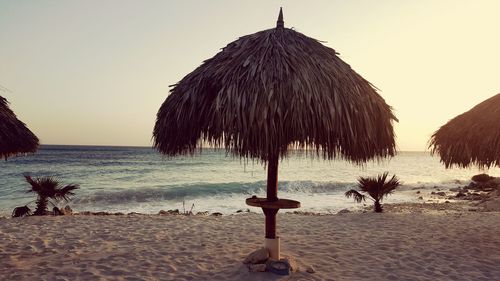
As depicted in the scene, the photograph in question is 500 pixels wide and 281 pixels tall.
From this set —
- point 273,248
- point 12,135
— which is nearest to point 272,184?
point 273,248

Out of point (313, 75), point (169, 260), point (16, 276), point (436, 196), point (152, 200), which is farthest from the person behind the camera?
point (436, 196)

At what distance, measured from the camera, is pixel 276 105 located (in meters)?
4.33

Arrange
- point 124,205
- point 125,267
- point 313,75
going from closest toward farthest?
point 313,75, point 125,267, point 124,205

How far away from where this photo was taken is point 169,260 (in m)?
6.09

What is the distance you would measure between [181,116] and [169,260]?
245cm

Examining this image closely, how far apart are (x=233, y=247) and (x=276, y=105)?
350 cm

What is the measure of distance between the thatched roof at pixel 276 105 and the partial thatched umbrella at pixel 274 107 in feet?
0.04

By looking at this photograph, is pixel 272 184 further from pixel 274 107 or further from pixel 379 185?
pixel 379 185

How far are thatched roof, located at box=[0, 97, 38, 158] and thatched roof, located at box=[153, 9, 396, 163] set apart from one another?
100 inches

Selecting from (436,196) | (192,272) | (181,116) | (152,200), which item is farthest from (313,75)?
(436,196)

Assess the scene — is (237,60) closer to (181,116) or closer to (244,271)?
(181,116)

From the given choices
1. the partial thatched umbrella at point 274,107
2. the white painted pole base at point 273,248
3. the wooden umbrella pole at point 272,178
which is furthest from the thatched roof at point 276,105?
the white painted pole base at point 273,248

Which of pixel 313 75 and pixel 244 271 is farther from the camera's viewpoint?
pixel 244 271

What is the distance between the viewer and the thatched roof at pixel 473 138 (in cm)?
653
